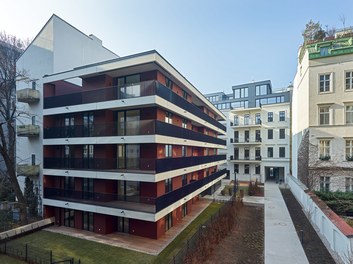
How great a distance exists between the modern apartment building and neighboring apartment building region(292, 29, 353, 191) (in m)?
11.9

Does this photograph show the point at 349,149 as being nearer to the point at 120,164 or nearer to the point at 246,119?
the point at 246,119

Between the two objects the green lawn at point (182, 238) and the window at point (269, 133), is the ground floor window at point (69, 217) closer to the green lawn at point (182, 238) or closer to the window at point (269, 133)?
the green lawn at point (182, 238)

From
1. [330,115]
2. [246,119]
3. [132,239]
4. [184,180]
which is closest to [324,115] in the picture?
[330,115]

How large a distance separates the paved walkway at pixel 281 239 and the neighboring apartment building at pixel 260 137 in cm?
1565

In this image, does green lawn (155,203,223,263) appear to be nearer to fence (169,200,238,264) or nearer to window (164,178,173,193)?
fence (169,200,238,264)

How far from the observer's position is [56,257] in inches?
439

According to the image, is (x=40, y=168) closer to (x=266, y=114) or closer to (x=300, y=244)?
(x=300, y=244)

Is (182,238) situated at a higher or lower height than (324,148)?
lower

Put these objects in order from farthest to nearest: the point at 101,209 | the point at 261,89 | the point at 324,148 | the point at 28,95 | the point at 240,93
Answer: the point at 240,93 → the point at 261,89 → the point at 324,148 → the point at 28,95 → the point at 101,209

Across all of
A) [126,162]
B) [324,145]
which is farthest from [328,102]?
[126,162]

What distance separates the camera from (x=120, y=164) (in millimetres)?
14820

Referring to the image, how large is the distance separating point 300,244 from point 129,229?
35.2 feet

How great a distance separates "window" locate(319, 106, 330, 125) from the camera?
1972cm

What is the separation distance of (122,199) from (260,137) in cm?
2761
